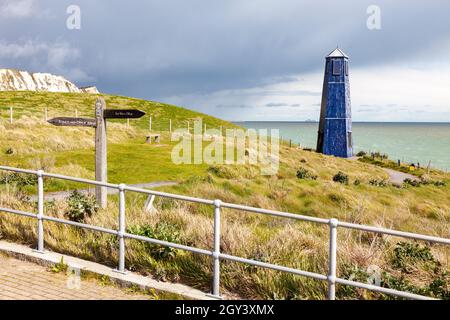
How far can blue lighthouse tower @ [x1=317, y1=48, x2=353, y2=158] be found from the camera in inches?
1914

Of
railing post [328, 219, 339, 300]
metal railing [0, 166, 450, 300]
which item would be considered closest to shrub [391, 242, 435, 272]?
metal railing [0, 166, 450, 300]

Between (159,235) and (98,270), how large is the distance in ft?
3.55

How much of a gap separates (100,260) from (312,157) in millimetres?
40798

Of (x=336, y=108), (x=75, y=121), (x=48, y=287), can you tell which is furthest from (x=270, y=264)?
(x=336, y=108)

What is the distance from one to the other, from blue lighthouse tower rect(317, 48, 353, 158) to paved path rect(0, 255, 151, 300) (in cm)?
4426

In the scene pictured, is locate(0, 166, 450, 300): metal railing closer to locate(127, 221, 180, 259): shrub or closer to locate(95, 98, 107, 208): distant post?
locate(127, 221, 180, 259): shrub

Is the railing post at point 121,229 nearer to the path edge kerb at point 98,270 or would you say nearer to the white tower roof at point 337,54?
the path edge kerb at point 98,270

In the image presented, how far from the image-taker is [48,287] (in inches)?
257

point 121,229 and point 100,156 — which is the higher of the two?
point 100,156

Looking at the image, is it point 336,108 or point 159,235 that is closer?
point 159,235

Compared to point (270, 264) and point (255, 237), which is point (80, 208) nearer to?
point (255, 237)

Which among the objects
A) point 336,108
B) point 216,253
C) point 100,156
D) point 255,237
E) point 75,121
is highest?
point 336,108

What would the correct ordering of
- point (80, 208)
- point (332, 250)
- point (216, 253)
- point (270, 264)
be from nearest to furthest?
point (332, 250) < point (270, 264) < point (216, 253) < point (80, 208)
